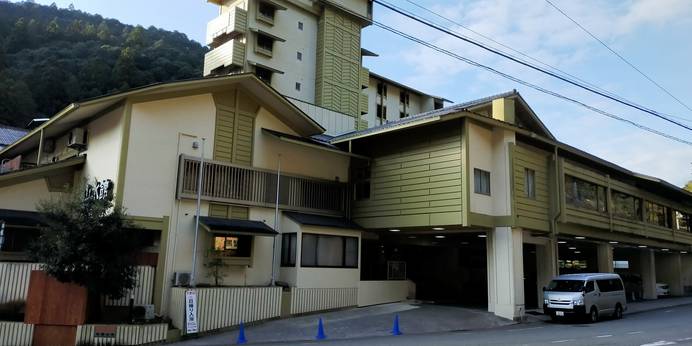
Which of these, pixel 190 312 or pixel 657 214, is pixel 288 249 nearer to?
pixel 190 312

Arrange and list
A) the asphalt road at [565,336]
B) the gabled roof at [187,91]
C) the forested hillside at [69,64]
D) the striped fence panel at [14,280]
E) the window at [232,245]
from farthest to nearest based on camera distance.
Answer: the forested hillside at [69,64], the window at [232,245], the gabled roof at [187,91], the striped fence panel at [14,280], the asphalt road at [565,336]

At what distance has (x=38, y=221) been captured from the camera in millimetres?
18344

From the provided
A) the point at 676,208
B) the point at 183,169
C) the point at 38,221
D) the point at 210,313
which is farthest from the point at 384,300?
the point at 676,208

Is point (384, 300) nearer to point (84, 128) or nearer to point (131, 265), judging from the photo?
point (131, 265)

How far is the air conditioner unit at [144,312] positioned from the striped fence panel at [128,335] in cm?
107

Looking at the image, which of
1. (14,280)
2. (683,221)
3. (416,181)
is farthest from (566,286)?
(683,221)

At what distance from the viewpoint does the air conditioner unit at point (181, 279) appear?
1742 cm

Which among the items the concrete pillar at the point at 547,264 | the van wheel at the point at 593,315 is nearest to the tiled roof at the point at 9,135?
the concrete pillar at the point at 547,264

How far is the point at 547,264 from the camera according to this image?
23.2 m

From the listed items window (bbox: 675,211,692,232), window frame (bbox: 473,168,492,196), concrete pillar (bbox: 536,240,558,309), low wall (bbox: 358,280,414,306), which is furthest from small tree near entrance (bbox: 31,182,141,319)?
window (bbox: 675,211,692,232)

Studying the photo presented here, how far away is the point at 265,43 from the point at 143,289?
31149 millimetres

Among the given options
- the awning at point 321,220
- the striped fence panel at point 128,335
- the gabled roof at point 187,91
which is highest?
the gabled roof at point 187,91

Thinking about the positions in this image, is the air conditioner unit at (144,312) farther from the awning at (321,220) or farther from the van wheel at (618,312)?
the van wheel at (618,312)

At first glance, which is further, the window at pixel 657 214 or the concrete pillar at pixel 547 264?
the window at pixel 657 214
